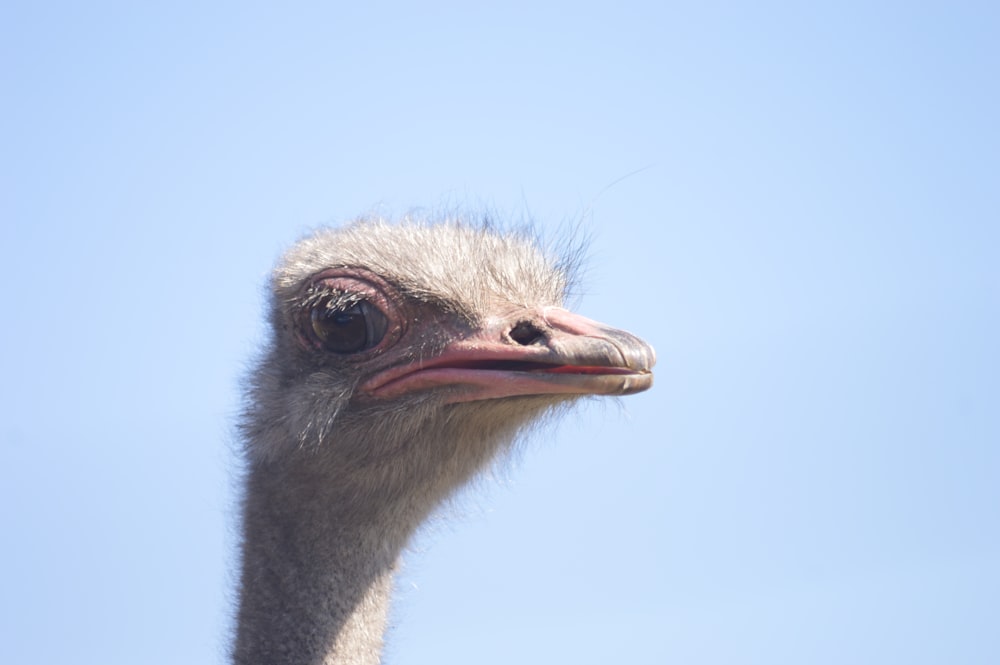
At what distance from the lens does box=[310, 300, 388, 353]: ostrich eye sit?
4.44m

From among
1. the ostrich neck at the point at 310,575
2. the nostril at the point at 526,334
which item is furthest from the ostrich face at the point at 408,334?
the ostrich neck at the point at 310,575

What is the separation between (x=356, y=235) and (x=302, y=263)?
0.69 feet

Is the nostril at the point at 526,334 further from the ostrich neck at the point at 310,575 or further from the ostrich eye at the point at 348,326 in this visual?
the ostrich neck at the point at 310,575

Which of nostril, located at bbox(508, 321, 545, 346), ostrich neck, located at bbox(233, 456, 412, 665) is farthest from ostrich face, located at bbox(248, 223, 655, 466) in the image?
ostrich neck, located at bbox(233, 456, 412, 665)

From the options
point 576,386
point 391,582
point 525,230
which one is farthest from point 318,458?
point 525,230

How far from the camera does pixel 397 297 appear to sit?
4465 millimetres

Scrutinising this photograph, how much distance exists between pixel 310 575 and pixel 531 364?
3.13 ft

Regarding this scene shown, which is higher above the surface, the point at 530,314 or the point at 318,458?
the point at 530,314

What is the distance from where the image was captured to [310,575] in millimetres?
4445

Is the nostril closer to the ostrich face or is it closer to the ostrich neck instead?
the ostrich face

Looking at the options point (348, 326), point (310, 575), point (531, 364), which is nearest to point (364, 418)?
point (348, 326)

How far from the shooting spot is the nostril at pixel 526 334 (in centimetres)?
414

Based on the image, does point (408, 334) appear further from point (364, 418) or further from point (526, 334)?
point (526, 334)

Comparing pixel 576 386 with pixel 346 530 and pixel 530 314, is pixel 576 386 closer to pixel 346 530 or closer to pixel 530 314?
pixel 530 314
